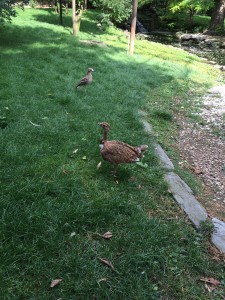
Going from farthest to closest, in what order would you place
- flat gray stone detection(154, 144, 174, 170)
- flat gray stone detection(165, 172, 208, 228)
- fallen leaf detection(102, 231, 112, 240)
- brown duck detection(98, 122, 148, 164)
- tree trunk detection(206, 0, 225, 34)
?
1. tree trunk detection(206, 0, 225, 34)
2. flat gray stone detection(154, 144, 174, 170)
3. brown duck detection(98, 122, 148, 164)
4. flat gray stone detection(165, 172, 208, 228)
5. fallen leaf detection(102, 231, 112, 240)

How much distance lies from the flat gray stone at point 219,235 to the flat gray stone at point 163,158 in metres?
1.48

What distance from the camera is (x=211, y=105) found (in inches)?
386

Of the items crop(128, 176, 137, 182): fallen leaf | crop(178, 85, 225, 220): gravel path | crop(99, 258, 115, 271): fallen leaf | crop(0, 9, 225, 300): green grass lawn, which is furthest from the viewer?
crop(178, 85, 225, 220): gravel path

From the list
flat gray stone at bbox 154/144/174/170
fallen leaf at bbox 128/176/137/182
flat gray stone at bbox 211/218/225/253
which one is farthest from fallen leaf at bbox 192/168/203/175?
flat gray stone at bbox 211/218/225/253

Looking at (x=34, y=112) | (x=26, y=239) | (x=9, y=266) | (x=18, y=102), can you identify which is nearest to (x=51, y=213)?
(x=26, y=239)

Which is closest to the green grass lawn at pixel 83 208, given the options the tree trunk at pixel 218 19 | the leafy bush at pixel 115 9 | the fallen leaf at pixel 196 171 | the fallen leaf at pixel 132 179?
the fallen leaf at pixel 132 179

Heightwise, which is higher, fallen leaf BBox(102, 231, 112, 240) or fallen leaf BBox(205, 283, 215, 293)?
fallen leaf BBox(102, 231, 112, 240)

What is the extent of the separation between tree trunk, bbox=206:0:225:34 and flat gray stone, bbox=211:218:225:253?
1039 inches

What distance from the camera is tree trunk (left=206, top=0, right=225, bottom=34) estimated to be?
1077 inches

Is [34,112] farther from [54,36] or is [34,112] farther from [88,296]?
[54,36]

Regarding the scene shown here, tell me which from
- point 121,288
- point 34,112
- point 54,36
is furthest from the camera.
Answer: point 54,36

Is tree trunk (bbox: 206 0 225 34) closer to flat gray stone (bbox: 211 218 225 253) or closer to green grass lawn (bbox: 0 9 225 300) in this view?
green grass lawn (bbox: 0 9 225 300)

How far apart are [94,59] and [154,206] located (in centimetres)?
883

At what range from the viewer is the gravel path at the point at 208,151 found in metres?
5.13
